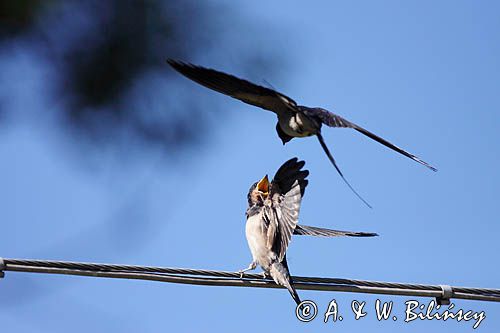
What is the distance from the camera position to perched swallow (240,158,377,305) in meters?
5.95

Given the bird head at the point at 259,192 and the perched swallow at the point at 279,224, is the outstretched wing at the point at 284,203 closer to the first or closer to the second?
the perched swallow at the point at 279,224

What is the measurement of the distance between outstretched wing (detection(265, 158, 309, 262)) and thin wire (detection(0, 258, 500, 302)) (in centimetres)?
42

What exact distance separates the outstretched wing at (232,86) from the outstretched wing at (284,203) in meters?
0.41

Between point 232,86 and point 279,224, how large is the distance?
7.09 ft

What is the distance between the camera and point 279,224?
239 inches

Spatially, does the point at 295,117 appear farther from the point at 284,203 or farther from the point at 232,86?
the point at 232,86

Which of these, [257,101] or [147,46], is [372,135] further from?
[147,46]

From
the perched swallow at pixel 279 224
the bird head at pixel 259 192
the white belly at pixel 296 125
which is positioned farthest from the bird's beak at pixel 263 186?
the white belly at pixel 296 125

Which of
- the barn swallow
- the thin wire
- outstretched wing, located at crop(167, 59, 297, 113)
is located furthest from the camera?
the barn swallow

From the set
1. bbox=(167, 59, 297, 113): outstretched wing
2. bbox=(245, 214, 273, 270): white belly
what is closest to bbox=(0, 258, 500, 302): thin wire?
bbox=(245, 214, 273, 270): white belly

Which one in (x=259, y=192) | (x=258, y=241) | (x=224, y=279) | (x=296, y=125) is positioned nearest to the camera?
(x=224, y=279)

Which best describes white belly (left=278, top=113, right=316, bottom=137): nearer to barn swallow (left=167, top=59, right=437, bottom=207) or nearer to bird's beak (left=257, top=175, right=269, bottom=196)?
barn swallow (left=167, top=59, right=437, bottom=207)

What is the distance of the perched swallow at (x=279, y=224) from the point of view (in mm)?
5953

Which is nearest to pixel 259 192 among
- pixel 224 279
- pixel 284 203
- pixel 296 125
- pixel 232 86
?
pixel 284 203
